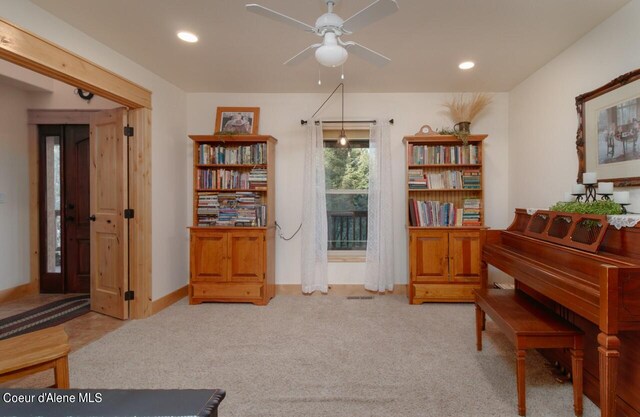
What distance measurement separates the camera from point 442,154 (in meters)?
3.65

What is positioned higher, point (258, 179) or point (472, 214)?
point (258, 179)

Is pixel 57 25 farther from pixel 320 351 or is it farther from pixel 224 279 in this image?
pixel 320 351

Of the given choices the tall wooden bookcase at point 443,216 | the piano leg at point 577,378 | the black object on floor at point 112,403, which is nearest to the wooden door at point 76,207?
the black object on floor at point 112,403

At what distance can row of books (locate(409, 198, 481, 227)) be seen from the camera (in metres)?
3.59

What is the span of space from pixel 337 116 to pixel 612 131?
2.63 m

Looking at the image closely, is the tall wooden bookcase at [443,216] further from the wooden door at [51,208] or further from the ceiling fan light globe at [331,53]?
the wooden door at [51,208]

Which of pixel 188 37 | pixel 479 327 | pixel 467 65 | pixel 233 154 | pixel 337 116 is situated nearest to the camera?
pixel 479 327

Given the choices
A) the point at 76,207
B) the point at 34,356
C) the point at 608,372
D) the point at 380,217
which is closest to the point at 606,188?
the point at 608,372

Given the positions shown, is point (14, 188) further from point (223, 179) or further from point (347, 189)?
point (347, 189)

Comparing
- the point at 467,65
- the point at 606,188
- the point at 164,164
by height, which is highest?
the point at 467,65

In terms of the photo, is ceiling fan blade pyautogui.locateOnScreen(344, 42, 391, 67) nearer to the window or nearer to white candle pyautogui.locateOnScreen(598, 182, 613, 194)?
white candle pyautogui.locateOnScreen(598, 182, 613, 194)

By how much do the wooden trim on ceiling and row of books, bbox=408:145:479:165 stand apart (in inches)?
119

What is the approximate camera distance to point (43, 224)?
396 centimetres

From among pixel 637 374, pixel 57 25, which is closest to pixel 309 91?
pixel 57 25
